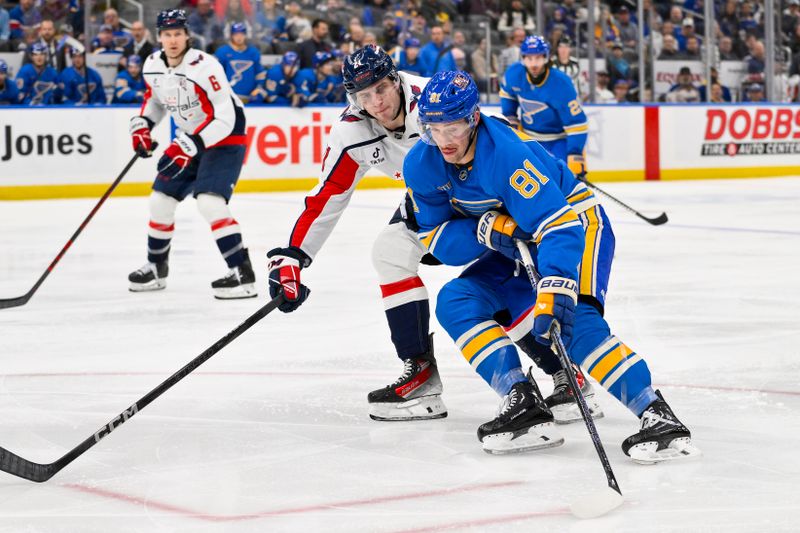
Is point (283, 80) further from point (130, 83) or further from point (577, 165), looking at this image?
point (577, 165)

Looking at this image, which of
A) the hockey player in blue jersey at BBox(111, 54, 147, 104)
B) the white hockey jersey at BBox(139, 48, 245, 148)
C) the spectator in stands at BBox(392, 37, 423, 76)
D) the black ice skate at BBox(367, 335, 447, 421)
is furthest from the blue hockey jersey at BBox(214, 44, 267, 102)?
the black ice skate at BBox(367, 335, 447, 421)

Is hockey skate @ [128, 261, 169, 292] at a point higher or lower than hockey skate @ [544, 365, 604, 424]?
lower

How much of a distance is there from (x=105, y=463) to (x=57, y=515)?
1.26 feet

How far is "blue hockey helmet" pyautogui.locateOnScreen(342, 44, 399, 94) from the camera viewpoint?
10.1 ft

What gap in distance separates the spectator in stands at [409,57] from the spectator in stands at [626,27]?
7.15ft

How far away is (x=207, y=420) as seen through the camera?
3029 mm

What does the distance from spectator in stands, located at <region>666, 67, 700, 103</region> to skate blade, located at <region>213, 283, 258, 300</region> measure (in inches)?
329

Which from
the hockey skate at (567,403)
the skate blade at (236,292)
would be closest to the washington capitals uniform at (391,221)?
the hockey skate at (567,403)

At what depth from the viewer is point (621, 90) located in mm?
12547

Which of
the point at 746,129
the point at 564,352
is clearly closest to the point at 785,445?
the point at 564,352

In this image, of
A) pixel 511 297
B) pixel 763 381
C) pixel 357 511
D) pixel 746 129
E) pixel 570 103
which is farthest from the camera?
pixel 746 129

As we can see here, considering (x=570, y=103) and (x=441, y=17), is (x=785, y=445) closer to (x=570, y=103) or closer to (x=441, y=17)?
(x=570, y=103)

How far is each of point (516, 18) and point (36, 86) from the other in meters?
4.81

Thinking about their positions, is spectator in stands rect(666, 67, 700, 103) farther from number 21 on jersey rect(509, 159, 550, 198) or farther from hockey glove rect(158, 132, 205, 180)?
number 21 on jersey rect(509, 159, 550, 198)
